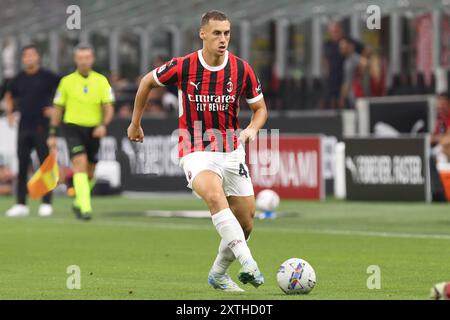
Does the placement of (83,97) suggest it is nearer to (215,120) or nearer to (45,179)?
(45,179)

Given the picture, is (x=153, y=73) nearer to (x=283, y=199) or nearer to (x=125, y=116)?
(x=283, y=199)

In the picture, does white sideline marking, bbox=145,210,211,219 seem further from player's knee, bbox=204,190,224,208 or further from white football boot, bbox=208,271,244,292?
player's knee, bbox=204,190,224,208

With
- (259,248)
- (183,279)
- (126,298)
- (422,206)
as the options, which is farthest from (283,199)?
(126,298)

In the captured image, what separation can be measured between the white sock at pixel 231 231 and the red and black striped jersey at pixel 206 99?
0.63 meters

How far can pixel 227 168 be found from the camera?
11.0 meters

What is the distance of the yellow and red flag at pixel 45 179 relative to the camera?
68.8 feet

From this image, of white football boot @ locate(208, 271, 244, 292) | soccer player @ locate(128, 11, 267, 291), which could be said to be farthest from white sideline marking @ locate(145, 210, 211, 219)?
white football boot @ locate(208, 271, 244, 292)

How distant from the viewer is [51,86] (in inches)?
841

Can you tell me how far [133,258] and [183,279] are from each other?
2.27m

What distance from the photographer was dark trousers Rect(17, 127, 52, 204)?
70.5 ft

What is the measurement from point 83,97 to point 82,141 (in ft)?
2.01

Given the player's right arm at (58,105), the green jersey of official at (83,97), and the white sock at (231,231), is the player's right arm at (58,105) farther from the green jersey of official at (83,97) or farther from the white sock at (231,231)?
the white sock at (231,231)

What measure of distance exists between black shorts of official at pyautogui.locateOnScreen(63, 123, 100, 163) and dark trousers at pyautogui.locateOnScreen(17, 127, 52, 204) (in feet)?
5.37

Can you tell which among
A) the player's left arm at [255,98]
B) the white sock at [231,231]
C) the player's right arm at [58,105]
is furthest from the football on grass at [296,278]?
the player's right arm at [58,105]
